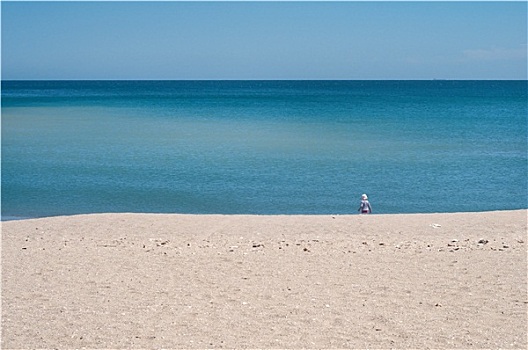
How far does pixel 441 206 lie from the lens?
1875 cm

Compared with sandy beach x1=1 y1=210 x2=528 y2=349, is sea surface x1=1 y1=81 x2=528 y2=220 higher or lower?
lower

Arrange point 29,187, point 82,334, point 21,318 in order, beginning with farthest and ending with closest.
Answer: point 29,187
point 21,318
point 82,334

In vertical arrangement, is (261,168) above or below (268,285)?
below

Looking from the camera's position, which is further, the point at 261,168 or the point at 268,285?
the point at 261,168

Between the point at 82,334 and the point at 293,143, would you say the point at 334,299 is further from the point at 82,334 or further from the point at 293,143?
the point at 293,143

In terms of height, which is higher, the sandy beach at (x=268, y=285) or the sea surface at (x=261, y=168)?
the sandy beach at (x=268, y=285)

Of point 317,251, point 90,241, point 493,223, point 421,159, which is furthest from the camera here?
point 421,159

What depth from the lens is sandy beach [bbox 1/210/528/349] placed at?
7.13 metres

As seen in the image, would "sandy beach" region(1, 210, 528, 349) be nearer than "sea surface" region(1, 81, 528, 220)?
Yes

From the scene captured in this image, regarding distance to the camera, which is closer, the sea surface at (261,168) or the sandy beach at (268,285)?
the sandy beach at (268,285)

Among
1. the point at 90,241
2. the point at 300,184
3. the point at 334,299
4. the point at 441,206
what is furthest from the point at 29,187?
the point at 334,299

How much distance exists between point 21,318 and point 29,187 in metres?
15.5

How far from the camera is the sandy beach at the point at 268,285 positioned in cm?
713

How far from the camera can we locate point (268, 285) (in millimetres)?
8969
